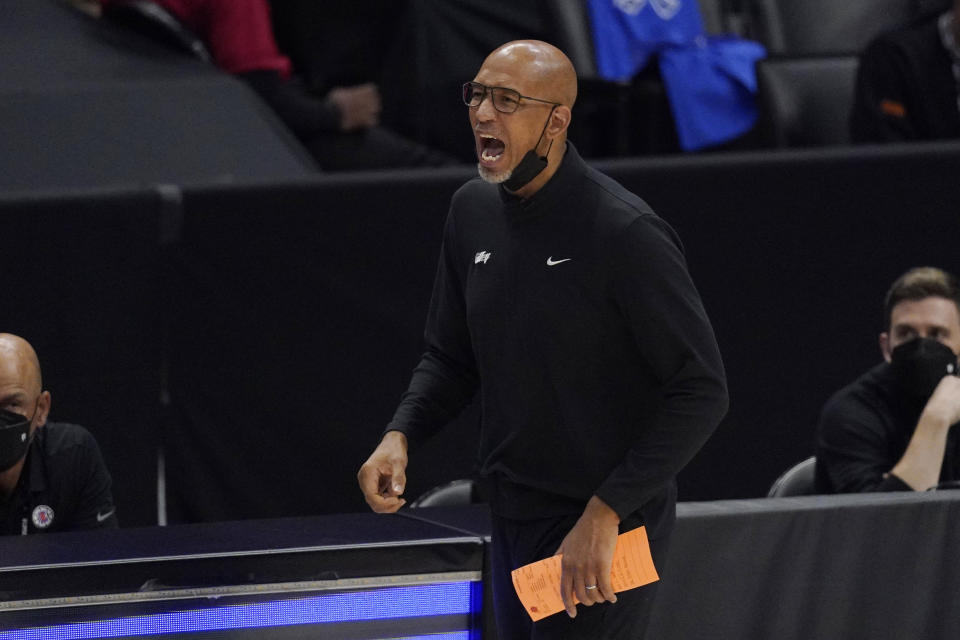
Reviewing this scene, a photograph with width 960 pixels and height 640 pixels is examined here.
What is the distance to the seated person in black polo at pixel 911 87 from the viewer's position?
572 cm

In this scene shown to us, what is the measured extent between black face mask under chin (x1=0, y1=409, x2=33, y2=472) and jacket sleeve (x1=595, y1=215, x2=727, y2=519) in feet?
4.86

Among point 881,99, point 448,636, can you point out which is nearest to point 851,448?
point 448,636

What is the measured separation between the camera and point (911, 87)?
5.75m

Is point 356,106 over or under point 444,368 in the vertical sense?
under

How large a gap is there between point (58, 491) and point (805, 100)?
3638 mm

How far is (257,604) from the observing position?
108 inches

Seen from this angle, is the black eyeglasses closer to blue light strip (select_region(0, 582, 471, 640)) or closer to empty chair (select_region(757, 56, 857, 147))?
blue light strip (select_region(0, 582, 471, 640))

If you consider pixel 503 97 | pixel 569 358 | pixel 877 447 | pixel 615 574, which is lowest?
pixel 877 447

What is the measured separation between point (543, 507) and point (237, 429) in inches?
88.9

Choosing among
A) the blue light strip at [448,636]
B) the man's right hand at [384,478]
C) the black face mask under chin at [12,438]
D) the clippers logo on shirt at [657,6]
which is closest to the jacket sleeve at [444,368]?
the man's right hand at [384,478]

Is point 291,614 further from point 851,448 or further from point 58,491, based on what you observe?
point 851,448

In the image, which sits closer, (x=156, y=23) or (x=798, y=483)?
(x=798, y=483)

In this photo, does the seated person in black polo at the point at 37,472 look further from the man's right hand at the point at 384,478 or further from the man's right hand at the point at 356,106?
the man's right hand at the point at 356,106

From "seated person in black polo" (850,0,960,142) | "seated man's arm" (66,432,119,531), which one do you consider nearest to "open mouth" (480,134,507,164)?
"seated man's arm" (66,432,119,531)
